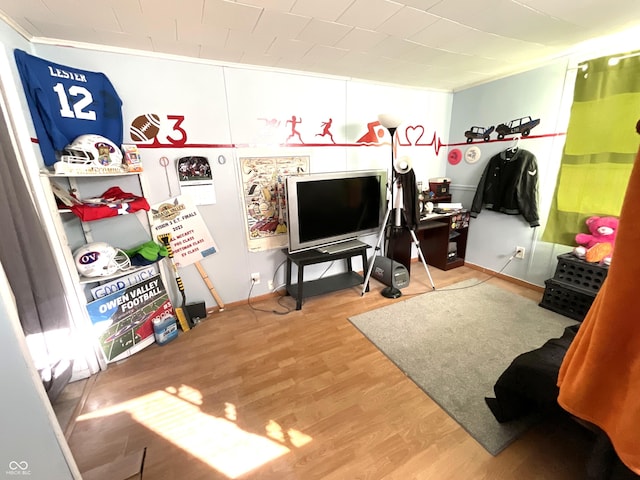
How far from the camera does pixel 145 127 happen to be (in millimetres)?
2014

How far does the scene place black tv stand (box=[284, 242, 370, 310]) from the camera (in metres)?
2.43

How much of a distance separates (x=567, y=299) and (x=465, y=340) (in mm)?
1127

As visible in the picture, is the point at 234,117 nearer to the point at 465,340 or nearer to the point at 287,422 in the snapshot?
the point at 287,422

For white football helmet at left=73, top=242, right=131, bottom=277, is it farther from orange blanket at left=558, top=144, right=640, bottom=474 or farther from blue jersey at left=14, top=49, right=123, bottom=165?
orange blanket at left=558, top=144, right=640, bottom=474

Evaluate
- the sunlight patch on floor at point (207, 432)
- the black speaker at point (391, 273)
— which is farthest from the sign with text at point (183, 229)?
the black speaker at point (391, 273)

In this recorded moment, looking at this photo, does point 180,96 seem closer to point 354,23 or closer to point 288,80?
point 288,80

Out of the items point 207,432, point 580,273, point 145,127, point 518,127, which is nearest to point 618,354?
point 207,432

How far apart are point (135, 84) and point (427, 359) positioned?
2.93m

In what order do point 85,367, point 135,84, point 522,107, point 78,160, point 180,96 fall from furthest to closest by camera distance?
point 522,107 → point 180,96 → point 135,84 → point 85,367 → point 78,160

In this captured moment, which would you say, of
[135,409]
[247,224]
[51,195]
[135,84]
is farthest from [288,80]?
[135,409]

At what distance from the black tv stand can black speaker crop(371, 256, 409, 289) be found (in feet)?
0.59

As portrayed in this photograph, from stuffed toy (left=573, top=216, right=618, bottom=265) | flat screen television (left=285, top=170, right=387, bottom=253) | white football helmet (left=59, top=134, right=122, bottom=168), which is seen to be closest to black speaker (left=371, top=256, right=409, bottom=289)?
flat screen television (left=285, top=170, right=387, bottom=253)

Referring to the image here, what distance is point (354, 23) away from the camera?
1625 millimetres

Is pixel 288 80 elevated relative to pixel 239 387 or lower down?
elevated
